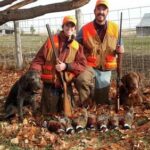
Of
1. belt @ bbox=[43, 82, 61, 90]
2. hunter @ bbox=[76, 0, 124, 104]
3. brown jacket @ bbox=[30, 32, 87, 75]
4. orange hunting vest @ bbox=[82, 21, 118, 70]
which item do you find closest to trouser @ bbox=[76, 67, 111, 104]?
hunter @ bbox=[76, 0, 124, 104]

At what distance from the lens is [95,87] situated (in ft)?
26.7

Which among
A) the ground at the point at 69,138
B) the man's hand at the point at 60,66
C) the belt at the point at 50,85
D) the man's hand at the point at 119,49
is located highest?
the man's hand at the point at 119,49

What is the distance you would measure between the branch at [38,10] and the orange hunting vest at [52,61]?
3.83 ft

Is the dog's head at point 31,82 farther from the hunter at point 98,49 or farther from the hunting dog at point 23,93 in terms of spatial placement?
the hunter at point 98,49

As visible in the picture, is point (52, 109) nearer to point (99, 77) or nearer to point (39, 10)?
point (99, 77)

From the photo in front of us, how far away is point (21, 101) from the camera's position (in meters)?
6.84

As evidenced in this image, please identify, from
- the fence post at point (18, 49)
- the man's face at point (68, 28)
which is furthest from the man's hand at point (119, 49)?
the fence post at point (18, 49)

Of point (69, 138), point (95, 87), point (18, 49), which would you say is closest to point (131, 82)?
point (95, 87)

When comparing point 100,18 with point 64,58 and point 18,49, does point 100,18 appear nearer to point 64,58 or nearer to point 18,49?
point 64,58

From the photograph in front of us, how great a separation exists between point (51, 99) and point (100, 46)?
1306mm

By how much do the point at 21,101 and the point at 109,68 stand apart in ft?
6.45

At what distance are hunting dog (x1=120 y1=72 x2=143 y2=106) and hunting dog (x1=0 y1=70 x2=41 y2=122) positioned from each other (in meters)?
1.68

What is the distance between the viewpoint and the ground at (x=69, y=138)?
593cm

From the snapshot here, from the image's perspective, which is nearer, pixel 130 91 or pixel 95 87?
pixel 130 91
